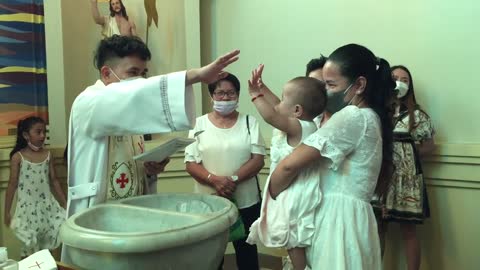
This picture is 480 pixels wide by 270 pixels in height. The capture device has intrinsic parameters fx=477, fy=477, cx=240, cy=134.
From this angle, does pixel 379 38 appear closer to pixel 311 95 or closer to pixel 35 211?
pixel 311 95

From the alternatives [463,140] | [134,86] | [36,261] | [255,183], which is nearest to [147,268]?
[36,261]

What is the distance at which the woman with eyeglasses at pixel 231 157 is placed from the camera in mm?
2732

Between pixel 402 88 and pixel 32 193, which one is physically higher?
pixel 402 88

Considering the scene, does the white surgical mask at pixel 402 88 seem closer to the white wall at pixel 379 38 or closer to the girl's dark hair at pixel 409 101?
the girl's dark hair at pixel 409 101

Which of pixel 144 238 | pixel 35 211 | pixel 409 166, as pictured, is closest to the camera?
pixel 144 238

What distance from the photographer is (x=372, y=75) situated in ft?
5.30

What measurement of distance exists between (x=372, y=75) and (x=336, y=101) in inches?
5.8

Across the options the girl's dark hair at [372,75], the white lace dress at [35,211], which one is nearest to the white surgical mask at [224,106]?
the girl's dark hair at [372,75]

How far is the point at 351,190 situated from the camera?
1547mm

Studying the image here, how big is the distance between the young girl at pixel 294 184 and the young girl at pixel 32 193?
6.69 ft

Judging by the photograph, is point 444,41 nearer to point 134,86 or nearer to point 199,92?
point 199,92

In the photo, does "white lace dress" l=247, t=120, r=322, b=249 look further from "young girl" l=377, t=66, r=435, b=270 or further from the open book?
"young girl" l=377, t=66, r=435, b=270

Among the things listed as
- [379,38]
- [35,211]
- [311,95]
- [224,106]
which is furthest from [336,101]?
[35,211]

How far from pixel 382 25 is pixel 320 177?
202 cm
